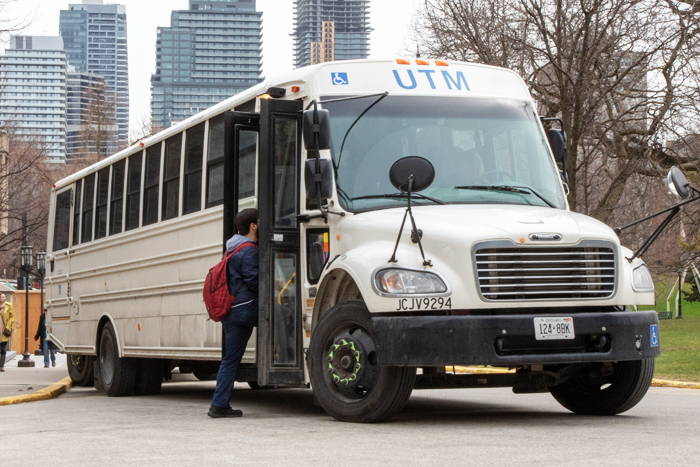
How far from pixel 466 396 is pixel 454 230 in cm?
489

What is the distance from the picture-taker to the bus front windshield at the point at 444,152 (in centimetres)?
855

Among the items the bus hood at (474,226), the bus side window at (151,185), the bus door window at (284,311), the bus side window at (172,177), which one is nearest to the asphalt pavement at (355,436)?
the bus door window at (284,311)

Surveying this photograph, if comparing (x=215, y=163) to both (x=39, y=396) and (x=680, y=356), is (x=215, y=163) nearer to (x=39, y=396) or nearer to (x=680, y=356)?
(x=39, y=396)

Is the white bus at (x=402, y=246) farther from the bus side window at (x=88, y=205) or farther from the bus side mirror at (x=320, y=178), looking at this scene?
the bus side window at (x=88, y=205)

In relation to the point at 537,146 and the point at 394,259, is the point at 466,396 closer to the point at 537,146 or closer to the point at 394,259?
the point at 537,146

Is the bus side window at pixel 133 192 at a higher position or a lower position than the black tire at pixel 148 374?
higher

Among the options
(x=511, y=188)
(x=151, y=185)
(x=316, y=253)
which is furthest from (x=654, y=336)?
(x=151, y=185)

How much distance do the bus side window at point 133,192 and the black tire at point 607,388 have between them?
598 cm

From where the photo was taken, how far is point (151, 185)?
40.9 ft

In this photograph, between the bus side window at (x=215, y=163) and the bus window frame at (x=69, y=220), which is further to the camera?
the bus window frame at (x=69, y=220)

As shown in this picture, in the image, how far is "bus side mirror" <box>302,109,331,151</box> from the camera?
27.4 ft

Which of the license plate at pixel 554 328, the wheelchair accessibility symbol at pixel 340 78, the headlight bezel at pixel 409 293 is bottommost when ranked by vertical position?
the license plate at pixel 554 328

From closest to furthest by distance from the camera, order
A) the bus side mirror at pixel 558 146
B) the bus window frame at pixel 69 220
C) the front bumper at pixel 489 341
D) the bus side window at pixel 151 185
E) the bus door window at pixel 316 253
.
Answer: the front bumper at pixel 489 341 < the bus door window at pixel 316 253 < the bus side mirror at pixel 558 146 < the bus side window at pixel 151 185 < the bus window frame at pixel 69 220

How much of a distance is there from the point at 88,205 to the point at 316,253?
680 cm
